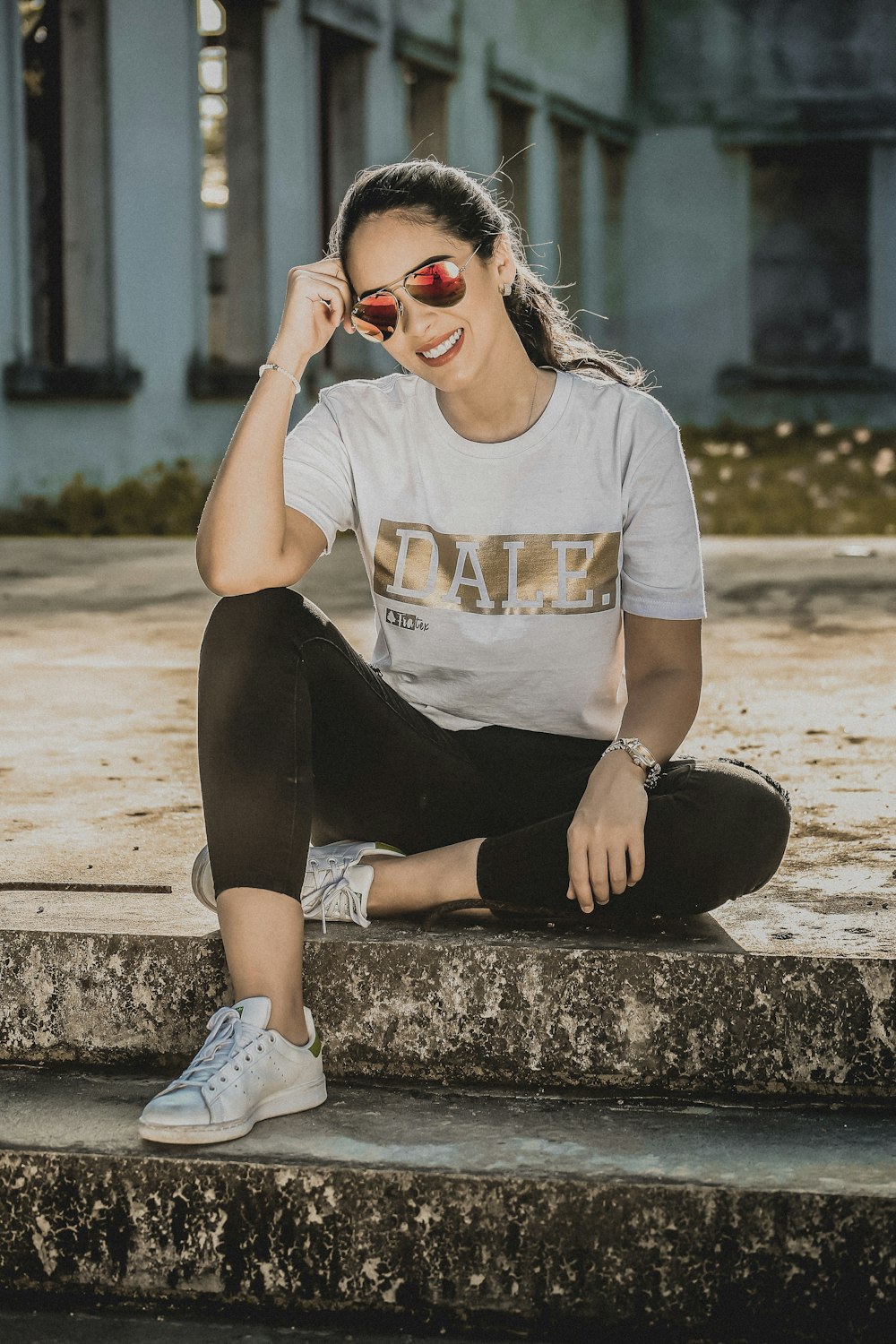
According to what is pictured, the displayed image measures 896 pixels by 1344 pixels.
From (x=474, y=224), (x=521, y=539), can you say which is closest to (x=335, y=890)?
(x=521, y=539)

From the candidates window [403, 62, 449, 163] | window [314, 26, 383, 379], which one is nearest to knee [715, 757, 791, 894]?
window [314, 26, 383, 379]

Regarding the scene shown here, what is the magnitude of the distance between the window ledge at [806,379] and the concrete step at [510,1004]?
13.6 metres

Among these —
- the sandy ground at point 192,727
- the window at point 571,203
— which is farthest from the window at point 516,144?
the sandy ground at point 192,727

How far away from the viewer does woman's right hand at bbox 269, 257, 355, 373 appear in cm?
253

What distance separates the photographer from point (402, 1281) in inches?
79.7

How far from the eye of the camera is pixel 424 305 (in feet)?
7.96

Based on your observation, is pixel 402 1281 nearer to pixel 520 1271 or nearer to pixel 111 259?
pixel 520 1271

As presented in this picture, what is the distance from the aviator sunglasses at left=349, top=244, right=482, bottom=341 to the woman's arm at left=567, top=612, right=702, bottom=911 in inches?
19.8

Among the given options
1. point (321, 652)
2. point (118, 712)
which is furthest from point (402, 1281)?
point (118, 712)

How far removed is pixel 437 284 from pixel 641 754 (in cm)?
68

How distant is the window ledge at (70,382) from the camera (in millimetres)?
8906

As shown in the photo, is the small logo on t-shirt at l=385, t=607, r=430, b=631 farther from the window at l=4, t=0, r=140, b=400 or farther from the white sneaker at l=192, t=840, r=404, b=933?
the window at l=4, t=0, r=140, b=400

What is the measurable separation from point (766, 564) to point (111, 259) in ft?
13.2

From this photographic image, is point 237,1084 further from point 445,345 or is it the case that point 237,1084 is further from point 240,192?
point 240,192
